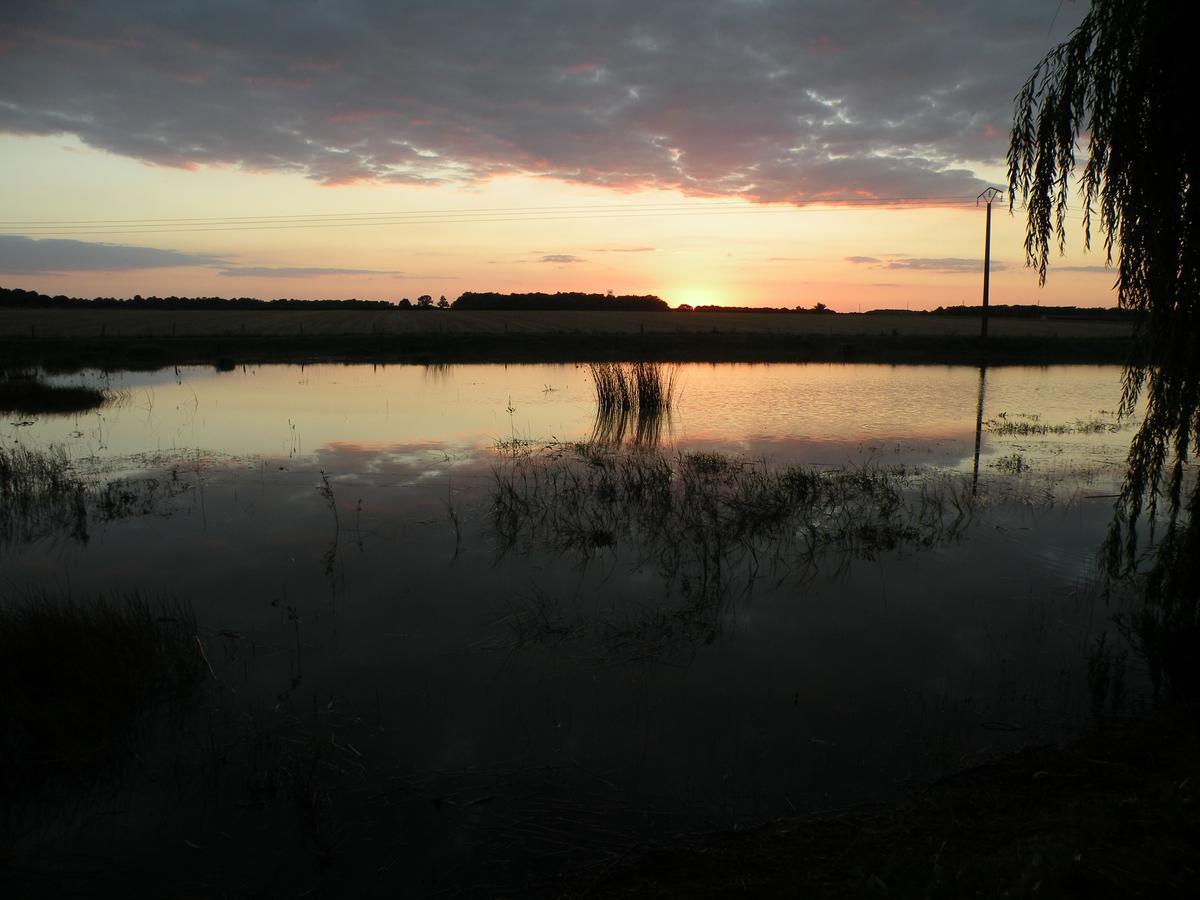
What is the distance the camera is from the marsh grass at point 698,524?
25.6 ft

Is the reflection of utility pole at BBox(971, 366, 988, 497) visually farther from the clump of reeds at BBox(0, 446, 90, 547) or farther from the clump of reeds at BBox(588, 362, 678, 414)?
the clump of reeds at BBox(0, 446, 90, 547)

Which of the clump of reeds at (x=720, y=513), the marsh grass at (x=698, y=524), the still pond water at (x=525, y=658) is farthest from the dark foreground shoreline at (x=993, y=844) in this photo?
the clump of reeds at (x=720, y=513)

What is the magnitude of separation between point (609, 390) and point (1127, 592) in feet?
54.7

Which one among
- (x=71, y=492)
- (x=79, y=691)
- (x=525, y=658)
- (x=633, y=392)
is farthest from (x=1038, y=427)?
(x=71, y=492)

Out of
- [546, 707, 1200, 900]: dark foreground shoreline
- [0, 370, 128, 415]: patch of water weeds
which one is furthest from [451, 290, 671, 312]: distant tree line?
[546, 707, 1200, 900]: dark foreground shoreline

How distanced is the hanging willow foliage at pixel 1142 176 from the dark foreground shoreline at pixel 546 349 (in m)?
34.7

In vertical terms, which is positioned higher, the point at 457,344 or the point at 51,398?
the point at 457,344

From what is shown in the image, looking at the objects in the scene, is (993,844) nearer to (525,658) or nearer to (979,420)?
(525,658)

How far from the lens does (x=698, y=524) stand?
10.6 metres

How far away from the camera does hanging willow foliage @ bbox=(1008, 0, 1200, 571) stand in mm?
6129

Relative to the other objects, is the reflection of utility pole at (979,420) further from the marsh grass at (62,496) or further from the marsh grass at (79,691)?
the marsh grass at (62,496)

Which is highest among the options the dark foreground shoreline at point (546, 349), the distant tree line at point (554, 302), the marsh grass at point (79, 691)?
the distant tree line at point (554, 302)

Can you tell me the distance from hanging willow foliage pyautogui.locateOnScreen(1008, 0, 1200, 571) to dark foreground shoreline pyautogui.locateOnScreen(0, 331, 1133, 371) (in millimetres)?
34678

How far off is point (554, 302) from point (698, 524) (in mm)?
113844
